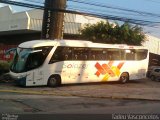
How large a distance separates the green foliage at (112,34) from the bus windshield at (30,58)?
43.1ft

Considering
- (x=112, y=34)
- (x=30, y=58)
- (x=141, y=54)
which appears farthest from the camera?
(x=112, y=34)

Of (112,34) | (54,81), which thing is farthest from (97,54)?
(112,34)

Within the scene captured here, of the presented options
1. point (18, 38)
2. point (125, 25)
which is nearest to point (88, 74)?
point (125, 25)

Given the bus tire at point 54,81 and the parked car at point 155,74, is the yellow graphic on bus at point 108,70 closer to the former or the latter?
the bus tire at point 54,81

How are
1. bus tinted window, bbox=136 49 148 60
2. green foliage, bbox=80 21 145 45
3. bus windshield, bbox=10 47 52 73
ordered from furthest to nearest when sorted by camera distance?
1. green foliage, bbox=80 21 145 45
2. bus tinted window, bbox=136 49 148 60
3. bus windshield, bbox=10 47 52 73

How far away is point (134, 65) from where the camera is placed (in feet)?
117

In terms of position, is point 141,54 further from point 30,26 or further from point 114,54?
point 30,26

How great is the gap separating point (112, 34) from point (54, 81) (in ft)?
44.1

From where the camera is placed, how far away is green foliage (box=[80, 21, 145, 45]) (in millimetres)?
42000

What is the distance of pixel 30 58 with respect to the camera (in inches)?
1142

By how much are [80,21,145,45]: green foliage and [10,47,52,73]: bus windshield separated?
1314 cm

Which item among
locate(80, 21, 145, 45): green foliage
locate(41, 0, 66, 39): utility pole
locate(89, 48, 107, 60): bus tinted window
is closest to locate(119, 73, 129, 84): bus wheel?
locate(89, 48, 107, 60): bus tinted window

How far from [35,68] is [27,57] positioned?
87 centimetres

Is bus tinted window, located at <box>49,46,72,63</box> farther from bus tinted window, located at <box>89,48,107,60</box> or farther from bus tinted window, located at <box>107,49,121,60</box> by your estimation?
bus tinted window, located at <box>107,49,121,60</box>
